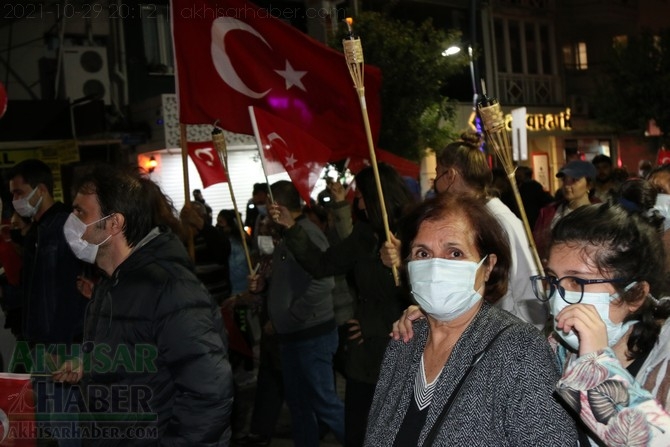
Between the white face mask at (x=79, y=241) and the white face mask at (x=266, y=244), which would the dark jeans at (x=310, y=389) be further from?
the white face mask at (x=79, y=241)

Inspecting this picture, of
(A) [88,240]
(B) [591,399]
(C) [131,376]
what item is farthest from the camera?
(A) [88,240]

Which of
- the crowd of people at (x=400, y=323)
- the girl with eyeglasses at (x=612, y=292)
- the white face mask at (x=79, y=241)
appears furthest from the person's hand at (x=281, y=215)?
the girl with eyeglasses at (x=612, y=292)

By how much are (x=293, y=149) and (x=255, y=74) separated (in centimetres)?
73

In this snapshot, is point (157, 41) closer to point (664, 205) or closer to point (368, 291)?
point (368, 291)

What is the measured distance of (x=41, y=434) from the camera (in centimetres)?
525

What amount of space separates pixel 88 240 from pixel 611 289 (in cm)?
230

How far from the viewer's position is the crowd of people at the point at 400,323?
7.00 ft

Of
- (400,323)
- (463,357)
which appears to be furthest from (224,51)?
(463,357)

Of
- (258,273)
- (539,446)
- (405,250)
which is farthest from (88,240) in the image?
(258,273)

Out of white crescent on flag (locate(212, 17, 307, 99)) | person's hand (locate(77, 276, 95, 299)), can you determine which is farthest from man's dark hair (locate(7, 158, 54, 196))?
white crescent on flag (locate(212, 17, 307, 99))

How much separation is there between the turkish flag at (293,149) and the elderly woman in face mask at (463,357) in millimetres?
3134

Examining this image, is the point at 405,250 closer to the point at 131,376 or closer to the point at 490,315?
the point at 490,315

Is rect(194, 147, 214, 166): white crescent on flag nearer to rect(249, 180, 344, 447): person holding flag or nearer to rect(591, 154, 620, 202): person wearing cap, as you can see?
rect(249, 180, 344, 447): person holding flag

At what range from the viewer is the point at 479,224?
8.49 feet
